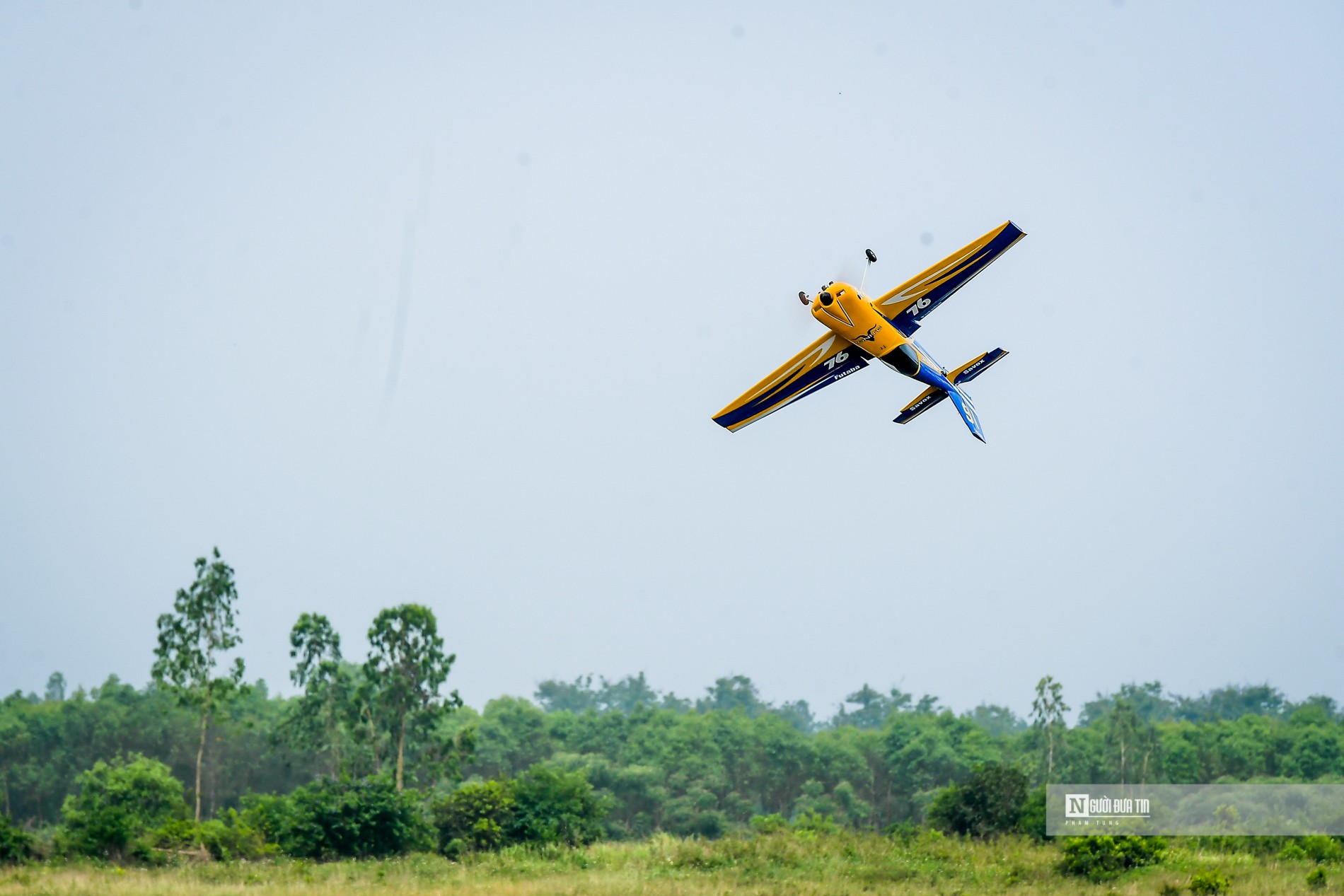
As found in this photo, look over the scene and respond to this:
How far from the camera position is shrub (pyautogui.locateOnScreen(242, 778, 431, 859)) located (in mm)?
46594

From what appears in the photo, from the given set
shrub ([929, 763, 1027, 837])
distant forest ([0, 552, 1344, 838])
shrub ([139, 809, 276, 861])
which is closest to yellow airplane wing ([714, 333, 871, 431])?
shrub ([929, 763, 1027, 837])

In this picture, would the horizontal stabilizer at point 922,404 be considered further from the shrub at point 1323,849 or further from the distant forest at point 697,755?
the distant forest at point 697,755

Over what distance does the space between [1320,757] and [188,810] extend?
73.4 m

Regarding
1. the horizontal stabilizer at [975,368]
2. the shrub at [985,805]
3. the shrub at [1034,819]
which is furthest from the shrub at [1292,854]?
the horizontal stabilizer at [975,368]

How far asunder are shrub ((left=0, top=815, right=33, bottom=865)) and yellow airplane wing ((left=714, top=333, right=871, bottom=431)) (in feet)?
104

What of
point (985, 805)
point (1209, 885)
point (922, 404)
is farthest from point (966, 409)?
point (985, 805)

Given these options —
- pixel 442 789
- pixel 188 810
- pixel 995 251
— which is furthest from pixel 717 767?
pixel 995 251

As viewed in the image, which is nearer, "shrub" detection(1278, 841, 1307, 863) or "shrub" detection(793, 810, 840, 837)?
"shrub" detection(1278, 841, 1307, 863)

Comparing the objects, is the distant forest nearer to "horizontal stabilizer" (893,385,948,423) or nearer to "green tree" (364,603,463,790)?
"green tree" (364,603,463,790)

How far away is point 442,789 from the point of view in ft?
285

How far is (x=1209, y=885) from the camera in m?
35.7

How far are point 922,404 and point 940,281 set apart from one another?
10.9 ft

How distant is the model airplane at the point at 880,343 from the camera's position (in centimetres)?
2955

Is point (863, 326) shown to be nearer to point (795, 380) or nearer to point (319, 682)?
point (795, 380)
